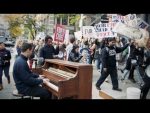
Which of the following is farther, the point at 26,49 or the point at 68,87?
the point at 26,49

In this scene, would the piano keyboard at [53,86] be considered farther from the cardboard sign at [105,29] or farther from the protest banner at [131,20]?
the protest banner at [131,20]

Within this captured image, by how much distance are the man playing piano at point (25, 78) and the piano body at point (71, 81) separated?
0.60 ft

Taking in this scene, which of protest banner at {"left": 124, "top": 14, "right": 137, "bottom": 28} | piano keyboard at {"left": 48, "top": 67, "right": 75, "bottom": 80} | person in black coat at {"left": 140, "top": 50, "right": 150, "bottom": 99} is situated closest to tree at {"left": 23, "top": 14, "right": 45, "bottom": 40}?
piano keyboard at {"left": 48, "top": 67, "right": 75, "bottom": 80}

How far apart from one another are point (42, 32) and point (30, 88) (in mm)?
877

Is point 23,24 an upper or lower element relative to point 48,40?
upper

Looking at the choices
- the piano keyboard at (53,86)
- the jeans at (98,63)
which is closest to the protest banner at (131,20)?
the jeans at (98,63)

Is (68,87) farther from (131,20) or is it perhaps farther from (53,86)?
(131,20)

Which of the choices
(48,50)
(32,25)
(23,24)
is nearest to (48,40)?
(48,50)

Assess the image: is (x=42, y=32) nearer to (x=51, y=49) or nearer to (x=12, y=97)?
(x=51, y=49)

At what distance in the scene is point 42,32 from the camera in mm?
4117

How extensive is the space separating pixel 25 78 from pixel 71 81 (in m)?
0.62

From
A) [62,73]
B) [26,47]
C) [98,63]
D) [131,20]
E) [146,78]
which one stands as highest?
[131,20]

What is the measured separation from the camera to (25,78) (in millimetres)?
3650
